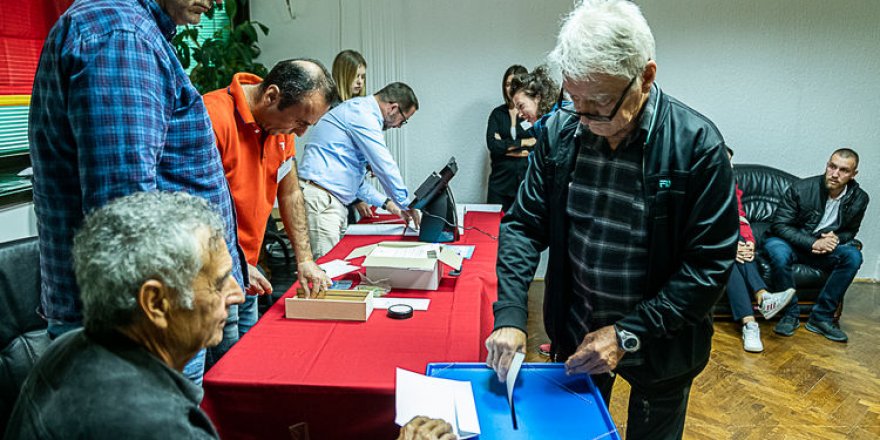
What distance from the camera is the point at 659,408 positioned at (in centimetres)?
137

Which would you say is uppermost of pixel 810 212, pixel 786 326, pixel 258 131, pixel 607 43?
pixel 607 43

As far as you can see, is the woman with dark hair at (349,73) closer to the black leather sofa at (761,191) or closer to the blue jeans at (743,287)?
the blue jeans at (743,287)

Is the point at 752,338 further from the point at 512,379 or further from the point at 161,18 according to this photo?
the point at 161,18

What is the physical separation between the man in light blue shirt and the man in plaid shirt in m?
1.64

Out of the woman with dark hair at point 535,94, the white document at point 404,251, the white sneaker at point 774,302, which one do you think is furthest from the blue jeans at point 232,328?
the white sneaker at point 774,302

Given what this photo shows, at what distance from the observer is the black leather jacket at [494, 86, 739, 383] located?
1.18 m

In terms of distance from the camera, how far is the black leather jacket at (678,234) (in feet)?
3.86

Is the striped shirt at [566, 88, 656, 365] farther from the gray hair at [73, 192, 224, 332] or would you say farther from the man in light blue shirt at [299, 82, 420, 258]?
the man in light blue shirt at [299, 82, 420, 258]

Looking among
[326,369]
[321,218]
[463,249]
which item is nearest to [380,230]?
[321,218]

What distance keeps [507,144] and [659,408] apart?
3062 mm

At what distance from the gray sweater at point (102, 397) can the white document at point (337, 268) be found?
1.38m

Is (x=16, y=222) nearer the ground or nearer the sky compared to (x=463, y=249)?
nearer the sky

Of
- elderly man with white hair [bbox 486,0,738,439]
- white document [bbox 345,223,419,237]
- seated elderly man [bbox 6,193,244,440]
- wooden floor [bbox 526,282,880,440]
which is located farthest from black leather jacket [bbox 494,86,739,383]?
white document [bbox 345,223,419,237]

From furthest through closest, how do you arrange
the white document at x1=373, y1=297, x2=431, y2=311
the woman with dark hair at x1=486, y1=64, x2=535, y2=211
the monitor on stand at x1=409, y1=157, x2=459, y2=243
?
the woman with dark hair at x1=486, y1=64, x2=535, y2=211
the monitor on stand at x1=409, y1=157, x2=459, y2=243
the white document at x1=373, y1=297, x2=431, y2=311
